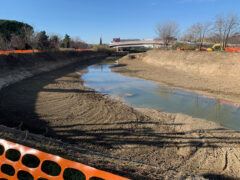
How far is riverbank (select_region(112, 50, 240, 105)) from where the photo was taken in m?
17.4

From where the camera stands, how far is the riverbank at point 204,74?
1739cm

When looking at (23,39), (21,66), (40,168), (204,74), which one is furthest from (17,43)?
(40,168)

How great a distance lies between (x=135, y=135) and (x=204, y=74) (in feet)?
72.5

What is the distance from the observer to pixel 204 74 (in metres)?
26.0

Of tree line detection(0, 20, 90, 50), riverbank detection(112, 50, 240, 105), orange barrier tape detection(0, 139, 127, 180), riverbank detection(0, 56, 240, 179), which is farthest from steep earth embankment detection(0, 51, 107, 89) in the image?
orange barrier tape detection(0, 139, 127, 180)

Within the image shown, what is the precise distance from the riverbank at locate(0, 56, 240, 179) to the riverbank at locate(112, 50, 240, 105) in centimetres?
783

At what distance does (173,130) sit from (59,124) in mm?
6579

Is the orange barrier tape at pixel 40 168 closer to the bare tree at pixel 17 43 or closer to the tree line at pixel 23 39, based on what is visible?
the tree line at pixel 23 39

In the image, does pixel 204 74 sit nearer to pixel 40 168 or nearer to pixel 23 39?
pixel 40 168

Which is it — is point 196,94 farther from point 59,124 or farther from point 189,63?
point 189,63

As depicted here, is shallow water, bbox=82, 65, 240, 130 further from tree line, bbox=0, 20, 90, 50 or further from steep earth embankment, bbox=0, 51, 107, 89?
tree line, bbox=0, 20, 90, 50

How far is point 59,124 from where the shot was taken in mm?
9469

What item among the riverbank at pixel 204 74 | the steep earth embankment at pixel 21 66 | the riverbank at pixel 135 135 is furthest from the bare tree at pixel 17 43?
the riverbank at pixel 135 135

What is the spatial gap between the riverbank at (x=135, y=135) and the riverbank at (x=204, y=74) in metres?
7.83
